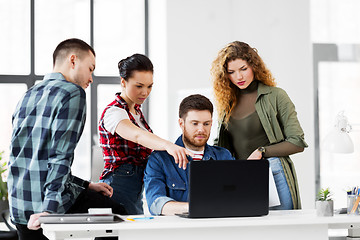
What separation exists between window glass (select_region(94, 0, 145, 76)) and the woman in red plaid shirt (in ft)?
11.8

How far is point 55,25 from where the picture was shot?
611 centimetres

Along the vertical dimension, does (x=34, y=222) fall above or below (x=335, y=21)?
below

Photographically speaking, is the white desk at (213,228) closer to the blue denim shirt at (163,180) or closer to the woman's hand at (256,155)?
the blue denim shirt at (163,180)

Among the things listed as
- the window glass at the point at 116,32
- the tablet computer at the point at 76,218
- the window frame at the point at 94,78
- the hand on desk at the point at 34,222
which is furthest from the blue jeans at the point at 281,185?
the window glass at the point at 116,32

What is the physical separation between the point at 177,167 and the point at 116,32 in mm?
4046

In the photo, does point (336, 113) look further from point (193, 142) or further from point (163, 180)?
point (163, 180)

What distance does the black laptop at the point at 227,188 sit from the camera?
1997 mm

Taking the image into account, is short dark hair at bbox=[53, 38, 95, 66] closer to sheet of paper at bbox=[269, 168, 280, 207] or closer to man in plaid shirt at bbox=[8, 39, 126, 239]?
man in plaid shirt at bbox=[8, 39, 126, 239]

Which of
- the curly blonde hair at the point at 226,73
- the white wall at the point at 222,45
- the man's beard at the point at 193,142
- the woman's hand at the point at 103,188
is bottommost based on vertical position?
the woman's hand at the point at 103,188

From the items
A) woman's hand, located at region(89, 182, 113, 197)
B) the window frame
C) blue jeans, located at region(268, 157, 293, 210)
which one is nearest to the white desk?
woman's hand, located at region(89, 182, 113, 197)

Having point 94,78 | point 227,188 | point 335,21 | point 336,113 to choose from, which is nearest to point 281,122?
point 227,188

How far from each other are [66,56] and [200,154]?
0.80 m

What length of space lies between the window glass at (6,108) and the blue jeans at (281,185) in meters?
3.95

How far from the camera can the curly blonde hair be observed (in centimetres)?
287
